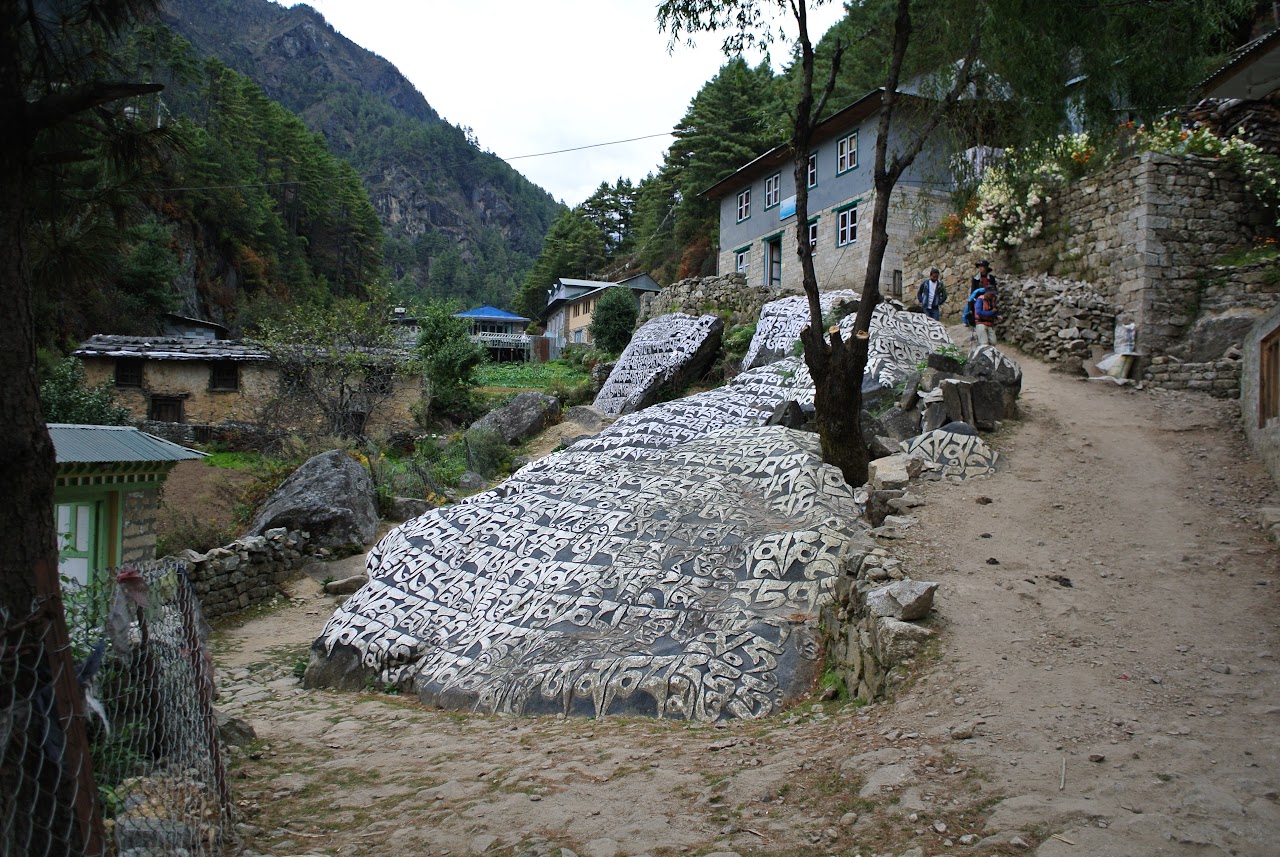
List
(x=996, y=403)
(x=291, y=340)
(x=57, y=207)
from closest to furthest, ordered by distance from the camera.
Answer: (x=57, y=207)
(x=996, y=403)
(x=291, y=340)

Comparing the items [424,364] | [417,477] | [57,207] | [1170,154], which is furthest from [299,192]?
[57,207]

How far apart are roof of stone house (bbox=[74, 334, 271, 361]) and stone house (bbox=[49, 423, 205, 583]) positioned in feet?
50.1

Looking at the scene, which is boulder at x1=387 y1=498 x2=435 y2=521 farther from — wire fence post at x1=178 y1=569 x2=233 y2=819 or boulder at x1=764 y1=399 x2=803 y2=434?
wire fence post at x1=178 y1=569 x2=233 y2=819

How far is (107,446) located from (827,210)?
20.8 metres

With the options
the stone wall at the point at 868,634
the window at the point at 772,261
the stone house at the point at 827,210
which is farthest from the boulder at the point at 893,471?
the window at the point at 772,261

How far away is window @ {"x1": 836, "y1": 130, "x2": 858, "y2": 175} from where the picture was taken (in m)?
24.0

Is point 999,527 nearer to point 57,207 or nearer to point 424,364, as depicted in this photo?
point 57,207

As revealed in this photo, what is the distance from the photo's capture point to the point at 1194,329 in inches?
533

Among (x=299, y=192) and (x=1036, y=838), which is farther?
(x=299, y=192)

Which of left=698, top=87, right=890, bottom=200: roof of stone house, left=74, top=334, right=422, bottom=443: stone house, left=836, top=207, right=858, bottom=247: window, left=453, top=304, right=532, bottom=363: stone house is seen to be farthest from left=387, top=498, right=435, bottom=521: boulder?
left=453, top=304, right=532, bottom=363: stone house

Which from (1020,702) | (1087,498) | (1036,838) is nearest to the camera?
(1036,838)

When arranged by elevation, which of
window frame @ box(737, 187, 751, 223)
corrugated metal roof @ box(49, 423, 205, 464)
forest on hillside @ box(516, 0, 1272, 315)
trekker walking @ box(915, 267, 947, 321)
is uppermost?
window frame @ box(737, 187, 751, 223)

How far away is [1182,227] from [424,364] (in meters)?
20.4

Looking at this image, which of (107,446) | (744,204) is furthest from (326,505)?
(744,204)
